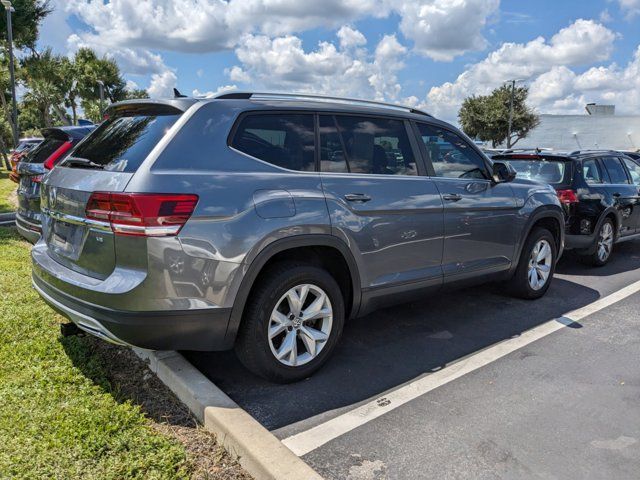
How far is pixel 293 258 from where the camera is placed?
3.46m

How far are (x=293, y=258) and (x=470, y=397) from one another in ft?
4.85

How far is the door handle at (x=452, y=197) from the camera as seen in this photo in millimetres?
4290

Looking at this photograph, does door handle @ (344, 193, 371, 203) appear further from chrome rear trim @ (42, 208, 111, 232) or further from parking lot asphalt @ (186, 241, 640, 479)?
chrome rear trim @ (42, 208, 111, 232)

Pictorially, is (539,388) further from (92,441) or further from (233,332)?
(92,441)

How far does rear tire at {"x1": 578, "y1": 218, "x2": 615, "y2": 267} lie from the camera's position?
7.11 metres

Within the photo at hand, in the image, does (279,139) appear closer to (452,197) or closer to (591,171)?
(452,197)

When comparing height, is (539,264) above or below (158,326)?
below

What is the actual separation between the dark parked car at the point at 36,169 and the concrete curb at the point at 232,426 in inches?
118

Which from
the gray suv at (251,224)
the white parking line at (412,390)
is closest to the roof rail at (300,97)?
the gray suv at (251,224)

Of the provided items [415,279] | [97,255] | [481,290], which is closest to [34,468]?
[97,255]

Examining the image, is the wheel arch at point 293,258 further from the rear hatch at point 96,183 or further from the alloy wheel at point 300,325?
the rear hatch at point 96,183

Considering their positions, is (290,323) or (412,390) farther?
(412,390)

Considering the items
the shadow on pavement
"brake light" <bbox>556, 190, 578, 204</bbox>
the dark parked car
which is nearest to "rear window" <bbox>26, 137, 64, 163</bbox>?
the dark parked car

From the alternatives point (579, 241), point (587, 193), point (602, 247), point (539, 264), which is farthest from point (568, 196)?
point (539, 264)
